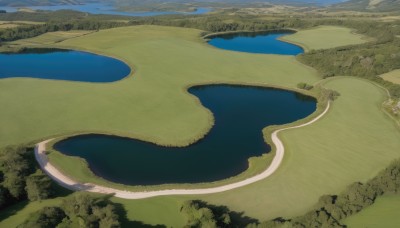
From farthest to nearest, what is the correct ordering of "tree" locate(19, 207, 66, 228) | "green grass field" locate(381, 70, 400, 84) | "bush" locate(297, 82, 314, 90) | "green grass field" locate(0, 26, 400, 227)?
1. "green grass field" locate(381, 70, 400, 84)
2. "bush" locate(297, 82, 314, 90)
3. "green grass field" locate(0, 26, 400, 227)
4. "tree" locate(19, 207, 66, 228)

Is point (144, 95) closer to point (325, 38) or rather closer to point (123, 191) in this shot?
point (123, 191)

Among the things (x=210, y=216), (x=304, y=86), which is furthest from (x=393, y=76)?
(x=210, y=216)

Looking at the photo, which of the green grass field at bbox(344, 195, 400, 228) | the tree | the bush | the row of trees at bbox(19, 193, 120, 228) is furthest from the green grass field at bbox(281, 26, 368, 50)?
the tree

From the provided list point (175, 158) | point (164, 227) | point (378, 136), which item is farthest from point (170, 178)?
point (378, 136)

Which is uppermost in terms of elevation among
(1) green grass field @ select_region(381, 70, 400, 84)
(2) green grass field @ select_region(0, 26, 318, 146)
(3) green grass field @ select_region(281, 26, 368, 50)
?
(3) green grass field @ select_region(281, 26, 368, 50)

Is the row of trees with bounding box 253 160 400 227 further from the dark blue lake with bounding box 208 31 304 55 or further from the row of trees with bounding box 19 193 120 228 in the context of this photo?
the dark blue lake with bounding box 208 31 304 55
